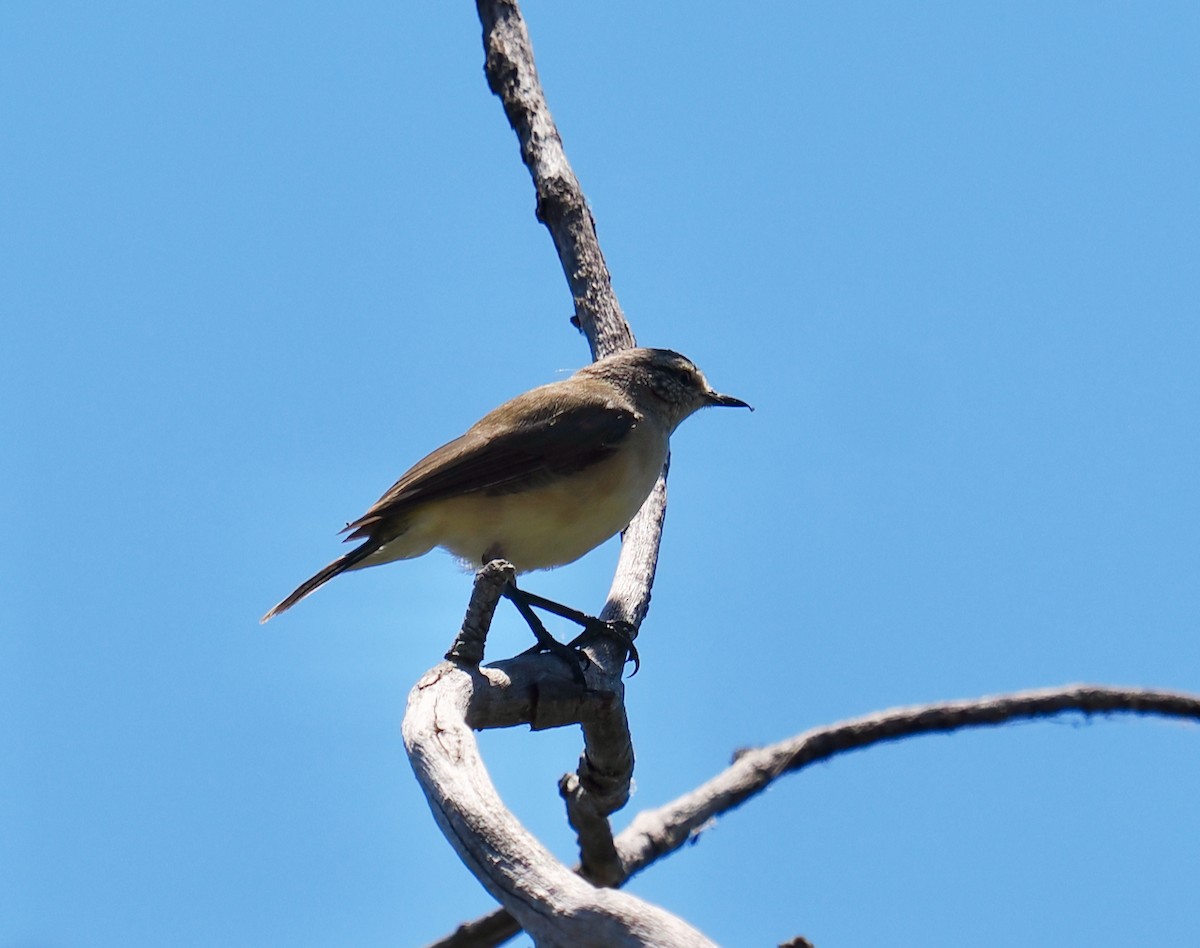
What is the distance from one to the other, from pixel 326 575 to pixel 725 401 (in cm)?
240

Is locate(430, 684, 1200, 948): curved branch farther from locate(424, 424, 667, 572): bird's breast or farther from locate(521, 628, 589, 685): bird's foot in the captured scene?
locate(424, 424, 667, 572): bird's breast

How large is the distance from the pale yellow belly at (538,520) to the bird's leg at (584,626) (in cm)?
22

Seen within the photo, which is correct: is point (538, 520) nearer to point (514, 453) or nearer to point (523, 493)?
point (523, 493)

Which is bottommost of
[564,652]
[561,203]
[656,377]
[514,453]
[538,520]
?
[564,652]

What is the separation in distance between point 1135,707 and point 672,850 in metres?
1.69

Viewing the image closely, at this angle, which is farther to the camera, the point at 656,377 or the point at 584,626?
the point at 656,377

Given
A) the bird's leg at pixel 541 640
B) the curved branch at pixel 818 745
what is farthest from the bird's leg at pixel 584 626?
the curved branch at pixel 818 745

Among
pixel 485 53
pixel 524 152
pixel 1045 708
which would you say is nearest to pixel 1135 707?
pixel 1045 708

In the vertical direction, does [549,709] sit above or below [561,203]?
below

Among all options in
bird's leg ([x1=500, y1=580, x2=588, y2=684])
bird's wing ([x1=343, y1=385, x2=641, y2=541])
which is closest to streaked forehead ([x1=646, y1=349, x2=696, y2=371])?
bird's wing ([x1=343, y1=385, x2=641, y2=541])

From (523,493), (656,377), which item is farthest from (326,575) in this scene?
(656,377)

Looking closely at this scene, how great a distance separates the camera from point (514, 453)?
17.6 ft

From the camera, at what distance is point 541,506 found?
5.21 m

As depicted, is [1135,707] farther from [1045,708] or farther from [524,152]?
[524,152]
